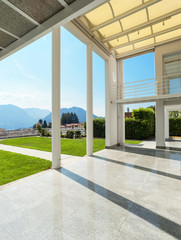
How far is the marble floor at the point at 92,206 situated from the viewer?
177cm

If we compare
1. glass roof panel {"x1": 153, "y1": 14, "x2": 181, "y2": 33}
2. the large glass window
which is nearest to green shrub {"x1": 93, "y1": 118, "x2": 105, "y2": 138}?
the large glass window

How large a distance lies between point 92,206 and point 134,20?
7.47 meters

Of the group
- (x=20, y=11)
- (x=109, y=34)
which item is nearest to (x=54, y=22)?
(x=20, y=11)

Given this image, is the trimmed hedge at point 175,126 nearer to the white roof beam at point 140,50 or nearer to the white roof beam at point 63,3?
the white roof beam at point 140,50

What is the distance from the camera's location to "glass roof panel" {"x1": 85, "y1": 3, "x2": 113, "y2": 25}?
17.7ft

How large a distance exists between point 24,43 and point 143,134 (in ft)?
38.1

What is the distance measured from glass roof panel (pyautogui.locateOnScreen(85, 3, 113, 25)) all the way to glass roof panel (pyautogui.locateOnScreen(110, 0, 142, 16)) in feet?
0.77

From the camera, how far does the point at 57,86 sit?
14.4 feet

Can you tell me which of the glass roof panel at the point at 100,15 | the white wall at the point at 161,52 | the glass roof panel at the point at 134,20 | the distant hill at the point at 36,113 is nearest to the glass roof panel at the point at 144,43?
the white wall at the point at 161,52

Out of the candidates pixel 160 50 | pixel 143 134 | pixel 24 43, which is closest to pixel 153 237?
pixel 24 43

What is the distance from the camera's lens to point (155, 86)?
7.88 meters

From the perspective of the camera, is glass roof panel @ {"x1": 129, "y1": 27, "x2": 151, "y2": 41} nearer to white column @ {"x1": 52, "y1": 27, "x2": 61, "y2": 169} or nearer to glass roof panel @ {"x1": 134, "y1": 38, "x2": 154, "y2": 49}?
glass roof panel @ {"x1": 134, "y1": 38, "x2": 154, "y2": 49}

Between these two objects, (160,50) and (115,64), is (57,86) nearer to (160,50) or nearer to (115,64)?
(115,64)

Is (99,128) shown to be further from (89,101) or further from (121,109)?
(89,101)
